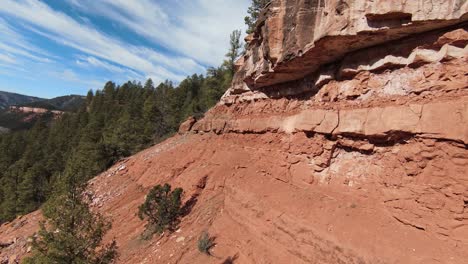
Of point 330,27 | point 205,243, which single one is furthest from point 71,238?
point 330,27

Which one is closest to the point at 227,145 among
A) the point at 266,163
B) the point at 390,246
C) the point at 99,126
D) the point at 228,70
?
the point at 266,163

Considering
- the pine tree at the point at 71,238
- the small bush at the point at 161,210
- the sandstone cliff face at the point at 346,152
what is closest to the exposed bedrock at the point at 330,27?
the sandstone cliff face at the point at 346,152

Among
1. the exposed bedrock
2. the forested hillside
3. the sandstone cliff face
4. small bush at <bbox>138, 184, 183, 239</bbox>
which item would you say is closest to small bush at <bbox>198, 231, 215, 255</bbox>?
the sandstone cliff face

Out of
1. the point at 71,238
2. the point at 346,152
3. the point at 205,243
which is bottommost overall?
the point at 205,243

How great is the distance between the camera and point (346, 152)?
9859 mm

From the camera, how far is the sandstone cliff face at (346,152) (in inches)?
279

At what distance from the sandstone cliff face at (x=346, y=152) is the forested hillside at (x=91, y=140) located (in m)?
13.3

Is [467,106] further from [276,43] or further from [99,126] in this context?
[99,126]

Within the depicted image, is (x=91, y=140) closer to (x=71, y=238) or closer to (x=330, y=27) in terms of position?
(x=71, y=238)

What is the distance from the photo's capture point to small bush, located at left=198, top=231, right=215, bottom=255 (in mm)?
11367

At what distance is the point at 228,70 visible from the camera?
39.0m

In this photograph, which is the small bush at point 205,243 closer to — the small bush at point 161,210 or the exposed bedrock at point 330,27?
the small bush at point 161,210

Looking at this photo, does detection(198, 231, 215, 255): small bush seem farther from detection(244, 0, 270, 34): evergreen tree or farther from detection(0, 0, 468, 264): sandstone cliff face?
detection(244, 0, 270, 34): evergreen tree

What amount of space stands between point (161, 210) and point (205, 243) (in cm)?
375
